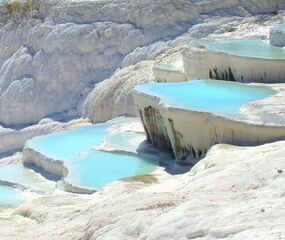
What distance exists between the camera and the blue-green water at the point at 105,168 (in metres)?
12.4

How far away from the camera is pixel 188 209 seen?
22.1 feet

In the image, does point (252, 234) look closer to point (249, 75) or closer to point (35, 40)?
point (249, 75)

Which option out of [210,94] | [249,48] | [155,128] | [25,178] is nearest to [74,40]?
[249,48]

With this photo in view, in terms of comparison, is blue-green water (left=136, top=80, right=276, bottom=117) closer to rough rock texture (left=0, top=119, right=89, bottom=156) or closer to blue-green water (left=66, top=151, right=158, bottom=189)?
blue-green water (left=66, top=151, right=158, bottom=189)

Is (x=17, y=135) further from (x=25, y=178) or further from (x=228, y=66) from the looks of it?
(x=228, y=66)

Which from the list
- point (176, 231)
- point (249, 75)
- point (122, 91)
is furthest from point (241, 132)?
point (122, 91)

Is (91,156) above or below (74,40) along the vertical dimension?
above

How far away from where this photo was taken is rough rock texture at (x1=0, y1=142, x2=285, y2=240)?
6180mm

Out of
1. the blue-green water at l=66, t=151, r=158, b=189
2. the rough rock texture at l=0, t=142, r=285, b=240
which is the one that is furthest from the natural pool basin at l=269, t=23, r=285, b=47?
the rough rock texture at l=0, t=142, r=285, b=240

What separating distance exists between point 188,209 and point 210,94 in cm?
→ 737

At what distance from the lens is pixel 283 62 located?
14.7 m

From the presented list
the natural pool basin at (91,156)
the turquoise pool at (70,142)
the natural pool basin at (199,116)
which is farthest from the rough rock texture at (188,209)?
the turquoise pool at (70,142)

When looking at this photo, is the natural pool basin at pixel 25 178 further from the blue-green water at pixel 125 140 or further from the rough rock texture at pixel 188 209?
the rough rock texture at pixel 188 209

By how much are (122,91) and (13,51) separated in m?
10.7
